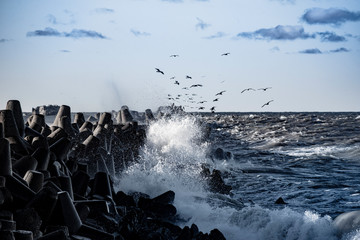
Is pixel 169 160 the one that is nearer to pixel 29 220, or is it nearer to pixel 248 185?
pixel 248 185

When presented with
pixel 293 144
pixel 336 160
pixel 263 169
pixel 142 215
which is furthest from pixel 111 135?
pixel 293 144

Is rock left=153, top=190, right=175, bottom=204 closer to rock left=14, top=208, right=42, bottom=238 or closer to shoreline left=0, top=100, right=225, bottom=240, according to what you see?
shoreline left=0, top=100, right=225, bottom=240

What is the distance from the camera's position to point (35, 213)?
18.2 feet

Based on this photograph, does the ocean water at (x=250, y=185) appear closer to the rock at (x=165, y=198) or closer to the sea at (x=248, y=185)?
the sea at (x=248, y=185)

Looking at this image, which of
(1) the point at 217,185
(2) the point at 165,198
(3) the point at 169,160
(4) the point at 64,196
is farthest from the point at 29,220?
(3) the point at 169,160

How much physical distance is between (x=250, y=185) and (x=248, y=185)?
70 mm

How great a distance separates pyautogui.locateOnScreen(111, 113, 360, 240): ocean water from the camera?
31.4 ft

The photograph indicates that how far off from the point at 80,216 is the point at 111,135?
665cm

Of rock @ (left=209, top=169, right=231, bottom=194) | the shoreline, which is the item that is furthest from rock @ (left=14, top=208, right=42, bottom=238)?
rock @ (left=209, top=169, right=231, bottom=194)

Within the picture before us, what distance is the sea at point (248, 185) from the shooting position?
9.55 meters

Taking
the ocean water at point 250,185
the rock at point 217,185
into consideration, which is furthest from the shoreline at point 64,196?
the rock at point 217,185

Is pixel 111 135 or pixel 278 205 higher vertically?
pixel 111 135

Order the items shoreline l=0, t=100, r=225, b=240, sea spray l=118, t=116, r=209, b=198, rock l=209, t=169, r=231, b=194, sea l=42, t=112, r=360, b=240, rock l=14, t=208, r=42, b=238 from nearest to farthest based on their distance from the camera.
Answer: rock l=14, t=208, r=42, b=238 < shoreline l=0, t=100, r=225, b=240 < sea l=42, t=112, r=360, b=240 < sea spray l=118, t=116, r=209, b=198 < rock l=209, t=169, r=231, b=194

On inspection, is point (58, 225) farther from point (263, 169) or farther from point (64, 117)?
point (263, 169)
